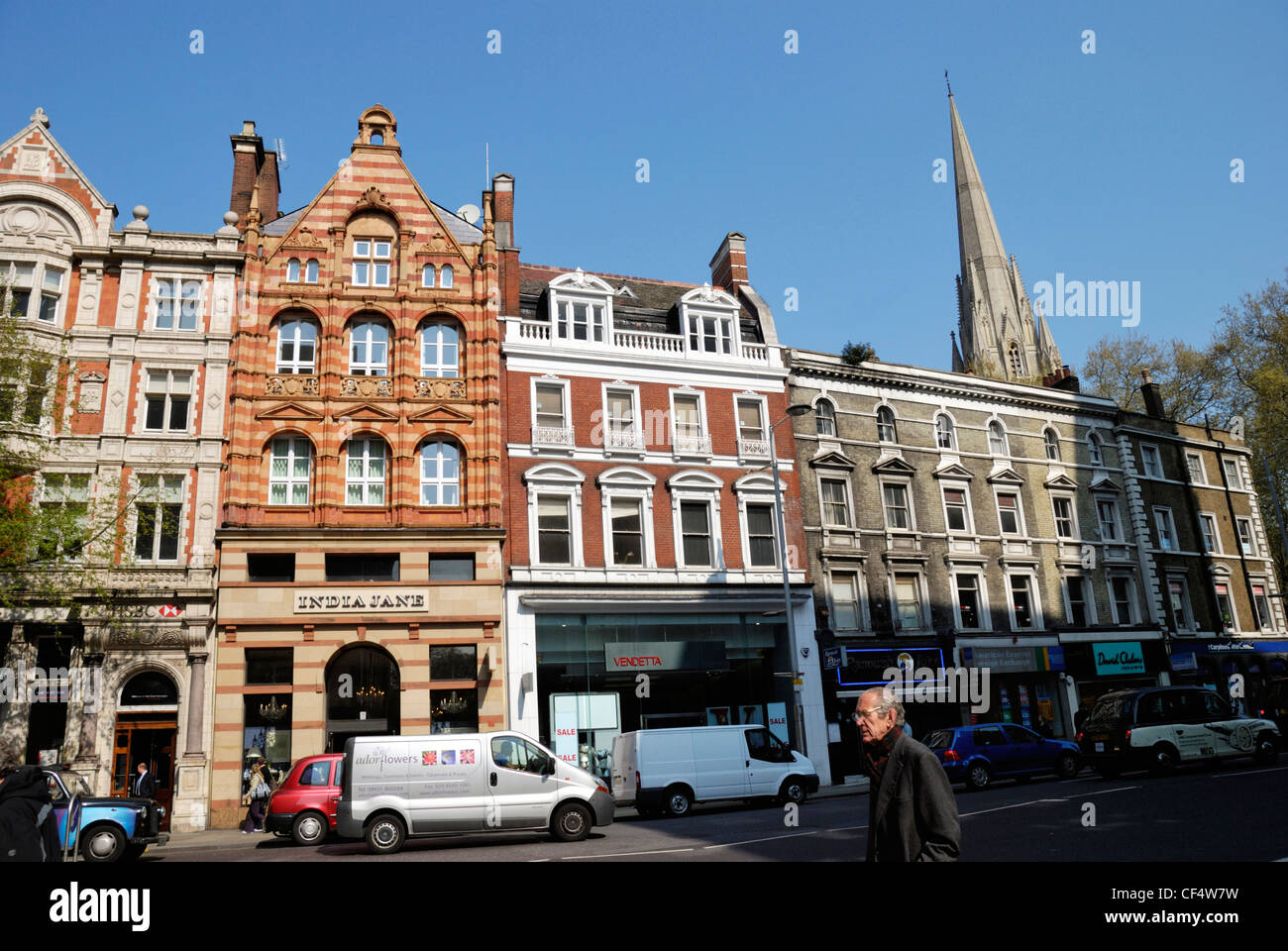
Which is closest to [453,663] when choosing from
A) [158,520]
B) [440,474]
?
[440,474]

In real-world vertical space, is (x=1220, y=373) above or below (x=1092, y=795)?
above

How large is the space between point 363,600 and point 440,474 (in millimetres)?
4793

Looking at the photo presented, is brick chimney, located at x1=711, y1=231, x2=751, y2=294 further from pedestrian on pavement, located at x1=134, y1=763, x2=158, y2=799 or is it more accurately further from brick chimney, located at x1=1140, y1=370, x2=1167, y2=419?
pedestrian on pavement, located at x1=134, y1=763, x2=158, y2=799

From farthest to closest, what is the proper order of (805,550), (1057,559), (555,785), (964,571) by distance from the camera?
(1057,559) < (964,571) < (805,550) < (555,785)

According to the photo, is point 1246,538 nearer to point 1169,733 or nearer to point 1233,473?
point 1233,473

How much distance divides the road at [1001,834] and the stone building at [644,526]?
23.3ft

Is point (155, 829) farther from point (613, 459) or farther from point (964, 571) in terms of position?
point (964, 571)

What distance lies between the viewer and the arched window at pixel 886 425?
3672 centimetres

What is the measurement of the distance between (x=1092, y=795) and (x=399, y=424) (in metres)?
21.7

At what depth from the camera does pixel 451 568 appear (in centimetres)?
2902

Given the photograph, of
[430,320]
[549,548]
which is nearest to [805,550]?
[549,548]

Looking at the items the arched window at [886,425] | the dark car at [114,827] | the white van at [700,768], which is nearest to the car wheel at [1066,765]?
the white van at [700,768]

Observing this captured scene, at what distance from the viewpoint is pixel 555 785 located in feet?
55.8
